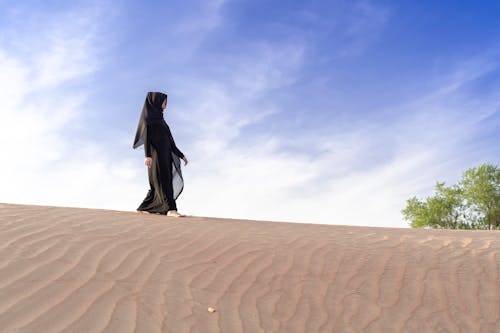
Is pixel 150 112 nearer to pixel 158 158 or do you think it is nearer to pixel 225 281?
pixel 158 158

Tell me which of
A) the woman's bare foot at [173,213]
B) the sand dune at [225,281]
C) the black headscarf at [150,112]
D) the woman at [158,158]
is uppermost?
the black headscarf at [150,112]

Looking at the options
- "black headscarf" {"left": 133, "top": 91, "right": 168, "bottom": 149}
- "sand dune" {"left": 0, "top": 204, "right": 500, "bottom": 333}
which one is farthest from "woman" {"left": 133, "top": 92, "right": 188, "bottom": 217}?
"sand dune" {"left": 0, "top": 204, "right": 500, "bottom": 333}

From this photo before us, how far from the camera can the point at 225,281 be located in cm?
495

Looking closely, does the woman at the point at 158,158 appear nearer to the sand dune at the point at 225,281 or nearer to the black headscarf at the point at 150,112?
the black headscarf at the point at 150,112

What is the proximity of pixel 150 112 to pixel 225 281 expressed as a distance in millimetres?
4301

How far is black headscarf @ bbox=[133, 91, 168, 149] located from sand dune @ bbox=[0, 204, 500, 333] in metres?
2.04

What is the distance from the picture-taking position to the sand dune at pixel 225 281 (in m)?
4.07

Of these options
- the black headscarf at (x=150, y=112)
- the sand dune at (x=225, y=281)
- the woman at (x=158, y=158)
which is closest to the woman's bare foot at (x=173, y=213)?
the woman at (x=158, y=158)

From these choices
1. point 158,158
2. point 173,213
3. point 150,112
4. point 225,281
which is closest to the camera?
point 225,281

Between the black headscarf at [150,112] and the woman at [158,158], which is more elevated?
the black headscarf at [150,112]

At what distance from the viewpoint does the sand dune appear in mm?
4070

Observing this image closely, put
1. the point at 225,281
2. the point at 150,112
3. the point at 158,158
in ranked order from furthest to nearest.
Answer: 1. the point at 150,112
2. the point at 158,158
3. the point at 225,281

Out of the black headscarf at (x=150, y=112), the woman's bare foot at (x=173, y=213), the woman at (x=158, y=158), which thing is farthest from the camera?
the black headscarf at (x=150, y=112)

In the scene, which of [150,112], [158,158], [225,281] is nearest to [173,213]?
[158,158]
